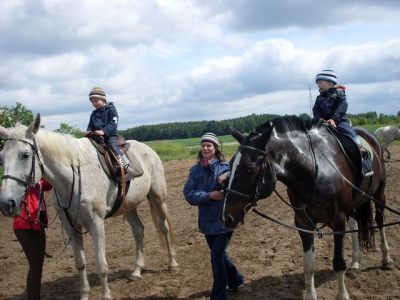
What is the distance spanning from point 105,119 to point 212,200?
7.07 feet

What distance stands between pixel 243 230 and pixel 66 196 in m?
3.97

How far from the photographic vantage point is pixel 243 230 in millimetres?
7914

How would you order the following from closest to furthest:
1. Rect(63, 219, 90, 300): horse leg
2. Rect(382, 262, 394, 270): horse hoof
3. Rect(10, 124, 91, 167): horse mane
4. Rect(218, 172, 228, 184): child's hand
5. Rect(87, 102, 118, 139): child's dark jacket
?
1. Rect(218, 172, 228, 184): child's hand
2. Rect(10, 124, 91, 167): horse mane
3. Rect(63, 219, 90, 300): horse leg
4. Rect(382, 262, 394, 270): horse hoof
5. Rect(87, 102, 118, 139): child's dark jacket

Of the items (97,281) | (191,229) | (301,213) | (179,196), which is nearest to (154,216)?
(97,281)

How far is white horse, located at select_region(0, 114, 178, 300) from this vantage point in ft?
13.4

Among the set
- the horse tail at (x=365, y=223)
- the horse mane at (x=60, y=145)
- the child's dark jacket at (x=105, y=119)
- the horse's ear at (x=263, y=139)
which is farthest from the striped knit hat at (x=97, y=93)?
the horse tail at (x=365, y=223)

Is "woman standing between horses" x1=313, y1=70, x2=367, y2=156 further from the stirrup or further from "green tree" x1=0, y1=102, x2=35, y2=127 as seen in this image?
"green tree" x1=0, y1=102, x2=35, y2=127

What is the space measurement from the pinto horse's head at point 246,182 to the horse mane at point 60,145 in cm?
205

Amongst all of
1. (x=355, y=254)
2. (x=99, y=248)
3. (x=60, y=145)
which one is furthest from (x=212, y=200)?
(x=355, y=254)

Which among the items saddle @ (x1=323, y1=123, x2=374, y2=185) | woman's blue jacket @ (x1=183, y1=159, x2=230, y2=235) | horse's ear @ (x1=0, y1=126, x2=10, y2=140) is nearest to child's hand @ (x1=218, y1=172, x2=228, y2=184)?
woman's blue jacket @ (x1=183, y1=159, x2=230, y2=235)

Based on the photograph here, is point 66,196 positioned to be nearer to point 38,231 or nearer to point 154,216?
point 38,231

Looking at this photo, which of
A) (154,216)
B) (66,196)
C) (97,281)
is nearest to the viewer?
(66,196)

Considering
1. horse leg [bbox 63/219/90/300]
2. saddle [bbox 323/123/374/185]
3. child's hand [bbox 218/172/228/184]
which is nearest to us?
child's hand [bbox 218/172/228/184]

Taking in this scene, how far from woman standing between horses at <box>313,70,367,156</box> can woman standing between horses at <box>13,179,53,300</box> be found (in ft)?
11.3
